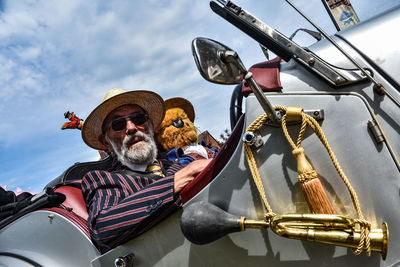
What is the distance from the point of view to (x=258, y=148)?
0.93 metres

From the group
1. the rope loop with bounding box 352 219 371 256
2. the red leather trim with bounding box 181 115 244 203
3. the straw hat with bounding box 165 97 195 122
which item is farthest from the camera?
the straw hat with bounding box 165 97 195 122

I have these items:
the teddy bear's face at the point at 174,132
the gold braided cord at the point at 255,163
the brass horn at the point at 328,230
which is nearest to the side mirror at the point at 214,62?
the gold braided cord at the point at 255,163

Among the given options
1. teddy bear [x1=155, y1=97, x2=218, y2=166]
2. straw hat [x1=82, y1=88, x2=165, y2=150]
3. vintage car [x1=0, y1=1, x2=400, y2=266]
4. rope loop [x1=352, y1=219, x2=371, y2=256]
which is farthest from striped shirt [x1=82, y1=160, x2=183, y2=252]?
teddy bear [x1=155, y1=97, x2=218, y2=166]

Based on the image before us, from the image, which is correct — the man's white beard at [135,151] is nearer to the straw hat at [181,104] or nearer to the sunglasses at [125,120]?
the sunglasses at [125,120]

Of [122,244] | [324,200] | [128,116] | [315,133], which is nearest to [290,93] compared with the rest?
[315,133]

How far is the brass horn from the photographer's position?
74cm

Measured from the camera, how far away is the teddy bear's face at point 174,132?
9.36 feet

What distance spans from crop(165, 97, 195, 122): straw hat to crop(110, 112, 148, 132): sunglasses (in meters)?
0.66

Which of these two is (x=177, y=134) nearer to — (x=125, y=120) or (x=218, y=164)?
(x=125, y=120)

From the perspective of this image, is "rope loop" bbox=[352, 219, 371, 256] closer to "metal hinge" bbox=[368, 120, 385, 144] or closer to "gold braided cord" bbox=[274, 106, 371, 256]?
"gold braided cord" bbox=[274, 106, 371, 256]

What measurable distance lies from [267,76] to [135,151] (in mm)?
1438

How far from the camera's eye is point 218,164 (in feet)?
3.49

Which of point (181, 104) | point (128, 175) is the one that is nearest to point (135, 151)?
point (128, 175)

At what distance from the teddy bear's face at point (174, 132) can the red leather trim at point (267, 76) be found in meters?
1.89
